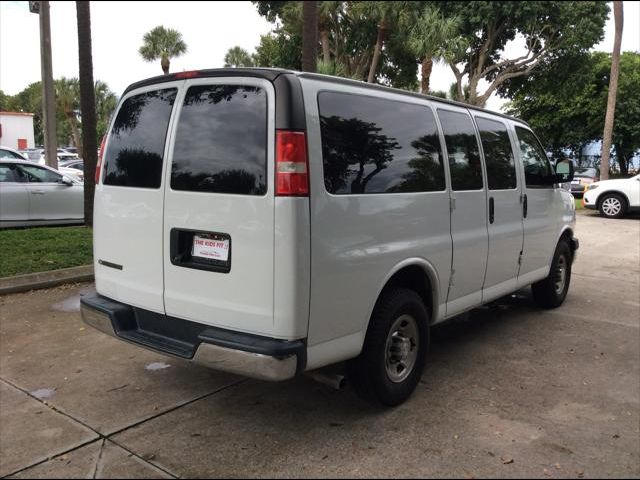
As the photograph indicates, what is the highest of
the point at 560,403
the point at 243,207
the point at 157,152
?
the point at 157,152

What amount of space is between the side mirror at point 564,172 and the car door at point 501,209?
2.85 feet

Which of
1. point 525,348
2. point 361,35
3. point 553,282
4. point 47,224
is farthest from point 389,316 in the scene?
point 361,35

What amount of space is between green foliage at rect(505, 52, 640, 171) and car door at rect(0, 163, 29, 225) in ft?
82.3

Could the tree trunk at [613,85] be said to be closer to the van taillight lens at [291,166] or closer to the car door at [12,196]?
the car door at [12,196]

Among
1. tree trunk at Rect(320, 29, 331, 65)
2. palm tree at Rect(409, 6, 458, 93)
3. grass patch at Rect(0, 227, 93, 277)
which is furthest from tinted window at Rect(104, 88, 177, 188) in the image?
tree trunk at Rect(320, 29, 331, 65)

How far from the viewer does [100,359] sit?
448 cm

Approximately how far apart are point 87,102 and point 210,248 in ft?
23.7

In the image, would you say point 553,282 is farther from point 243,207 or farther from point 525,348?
point 243,207

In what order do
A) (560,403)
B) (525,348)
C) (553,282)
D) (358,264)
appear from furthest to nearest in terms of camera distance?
(553,282), (525,348), (560,403), (358,264)

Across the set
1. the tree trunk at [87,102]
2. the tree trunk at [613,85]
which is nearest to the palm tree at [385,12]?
the tree trunk at [613,85]

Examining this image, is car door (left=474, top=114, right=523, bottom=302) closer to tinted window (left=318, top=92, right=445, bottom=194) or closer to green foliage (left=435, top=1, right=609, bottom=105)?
tinted window (left=318, top=92, right=445, bottom=194)

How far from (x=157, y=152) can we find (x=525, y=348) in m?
3.51

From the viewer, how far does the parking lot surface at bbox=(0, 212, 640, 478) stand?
3.00 meters

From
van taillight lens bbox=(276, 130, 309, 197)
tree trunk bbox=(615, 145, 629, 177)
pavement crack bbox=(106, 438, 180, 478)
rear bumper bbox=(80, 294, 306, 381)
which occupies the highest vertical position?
tree trunk bbox=(615, 145, 629, 177)
